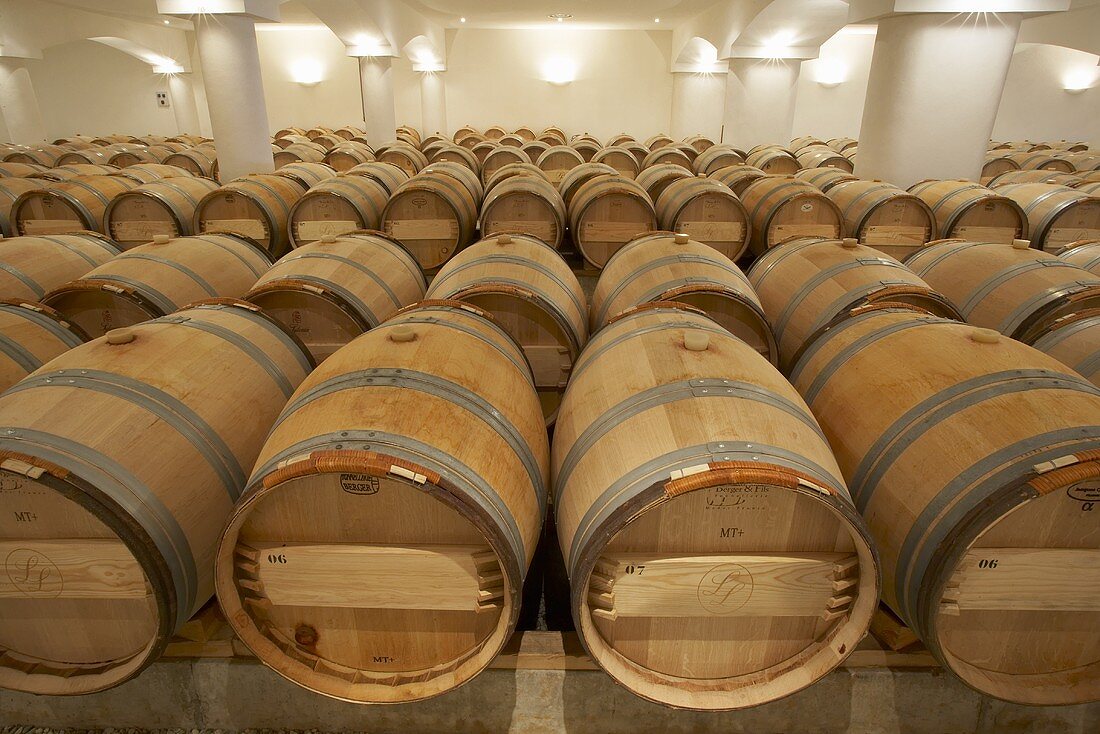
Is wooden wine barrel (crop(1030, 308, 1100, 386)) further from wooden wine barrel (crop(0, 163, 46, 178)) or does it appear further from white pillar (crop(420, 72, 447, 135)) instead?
white pillar (crop(420, 72, 447, 135))

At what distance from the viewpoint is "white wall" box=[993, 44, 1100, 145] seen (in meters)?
17.1

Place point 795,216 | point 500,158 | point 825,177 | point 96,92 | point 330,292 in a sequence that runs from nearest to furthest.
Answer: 1. point 330,292
2. point 795,216
3. point 825,177
4. point 500,158
5. point 96,92

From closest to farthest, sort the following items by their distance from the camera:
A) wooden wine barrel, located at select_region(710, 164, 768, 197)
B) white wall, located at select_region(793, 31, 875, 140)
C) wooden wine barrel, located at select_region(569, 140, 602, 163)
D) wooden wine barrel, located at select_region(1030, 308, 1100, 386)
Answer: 1. wooden wine barrel, located at select_region(1030, 308, 1100, 386)
2. wooden wine barrel, located at select_region(710, 164, 768, 197)
3. wooden wine barrel, located at select_region(569, 140, 602, 163)
4. white wall, located at select_region(793, 31, 875, 140)

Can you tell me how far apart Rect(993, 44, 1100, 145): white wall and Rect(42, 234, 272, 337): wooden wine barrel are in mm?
21959

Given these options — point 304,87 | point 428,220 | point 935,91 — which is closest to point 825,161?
point 935,91

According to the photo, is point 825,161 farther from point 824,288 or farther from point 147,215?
point 147,215

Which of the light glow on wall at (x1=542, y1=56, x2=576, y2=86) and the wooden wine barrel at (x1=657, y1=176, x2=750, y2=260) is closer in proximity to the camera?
the wooden wine barrel at (x1=657, y1=176, x2=750, y2=260)

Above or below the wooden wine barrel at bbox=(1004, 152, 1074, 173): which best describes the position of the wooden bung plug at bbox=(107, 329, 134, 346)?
below

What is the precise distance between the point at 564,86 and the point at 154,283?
19288mm

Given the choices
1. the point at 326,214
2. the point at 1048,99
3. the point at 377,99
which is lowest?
the point at 326,214

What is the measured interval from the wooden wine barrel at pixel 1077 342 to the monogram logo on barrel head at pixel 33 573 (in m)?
3.67

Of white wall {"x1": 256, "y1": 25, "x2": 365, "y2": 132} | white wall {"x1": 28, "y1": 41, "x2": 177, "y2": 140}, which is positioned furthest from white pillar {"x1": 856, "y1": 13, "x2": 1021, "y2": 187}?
white wall {"x1": 28, "y1": 41, "x2": 177, "y2": 140}

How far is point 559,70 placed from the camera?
793 inches

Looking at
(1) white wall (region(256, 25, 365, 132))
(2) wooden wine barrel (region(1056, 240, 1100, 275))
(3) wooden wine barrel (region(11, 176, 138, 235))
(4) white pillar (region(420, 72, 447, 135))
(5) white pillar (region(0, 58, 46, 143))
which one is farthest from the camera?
(1) white wall (region(256, 25, 365, 132))
